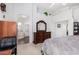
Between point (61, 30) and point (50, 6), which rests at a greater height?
Answer: point (50, 6)

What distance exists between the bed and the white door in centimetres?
6

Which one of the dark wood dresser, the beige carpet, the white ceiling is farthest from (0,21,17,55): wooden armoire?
the white ceiling

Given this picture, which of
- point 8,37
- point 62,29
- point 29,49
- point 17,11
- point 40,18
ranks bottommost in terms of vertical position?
point 29,49

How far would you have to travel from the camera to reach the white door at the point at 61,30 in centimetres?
234

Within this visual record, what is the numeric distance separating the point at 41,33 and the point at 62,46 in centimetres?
36

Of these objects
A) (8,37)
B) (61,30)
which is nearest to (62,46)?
(61,30)

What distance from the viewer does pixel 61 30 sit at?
7.70ft

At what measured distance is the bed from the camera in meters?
2.24

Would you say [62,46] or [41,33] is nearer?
[62,46]

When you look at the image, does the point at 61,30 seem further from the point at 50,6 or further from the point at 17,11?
the point at 17,11

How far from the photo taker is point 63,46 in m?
2.28

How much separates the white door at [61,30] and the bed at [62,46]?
6 cm

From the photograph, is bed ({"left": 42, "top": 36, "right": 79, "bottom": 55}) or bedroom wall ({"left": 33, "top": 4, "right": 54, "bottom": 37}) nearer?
bed ({"left": 42, "top": 36, "right": 79, "bottom": 55})

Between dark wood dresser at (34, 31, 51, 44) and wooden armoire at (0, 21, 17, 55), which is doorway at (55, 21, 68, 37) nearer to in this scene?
dark wood dresser at (34, 31, 51, 44)
